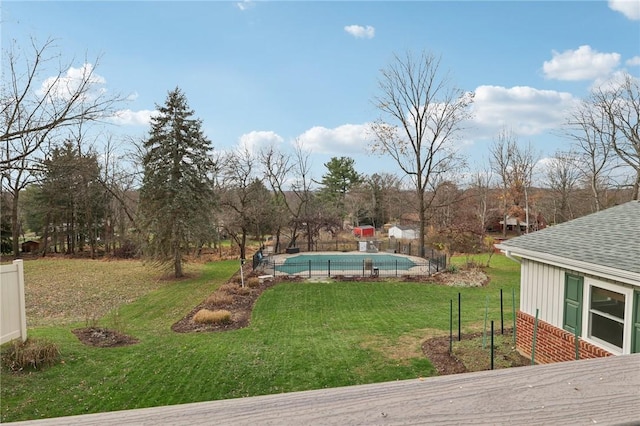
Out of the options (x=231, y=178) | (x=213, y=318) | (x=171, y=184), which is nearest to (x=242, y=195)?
(x=231, y=178)

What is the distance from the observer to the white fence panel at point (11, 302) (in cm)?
500

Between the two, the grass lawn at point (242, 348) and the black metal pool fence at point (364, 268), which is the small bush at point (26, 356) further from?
the black metal pool fence at point (364, 268)

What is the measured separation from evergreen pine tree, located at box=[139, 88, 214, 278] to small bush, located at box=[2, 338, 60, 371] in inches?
416

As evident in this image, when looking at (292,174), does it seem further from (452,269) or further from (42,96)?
(42,96)

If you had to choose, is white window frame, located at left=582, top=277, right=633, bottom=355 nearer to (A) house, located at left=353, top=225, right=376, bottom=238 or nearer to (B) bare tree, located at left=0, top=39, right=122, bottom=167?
(B) bare tree, located at left=0, top=39, right=122, bottom=167

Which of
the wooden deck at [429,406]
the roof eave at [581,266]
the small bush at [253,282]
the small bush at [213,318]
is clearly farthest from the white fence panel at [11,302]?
the small bush at [253,282]

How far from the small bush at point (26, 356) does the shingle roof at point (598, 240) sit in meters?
8.80

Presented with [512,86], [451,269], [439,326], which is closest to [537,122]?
[512,86]

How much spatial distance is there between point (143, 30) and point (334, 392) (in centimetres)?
658

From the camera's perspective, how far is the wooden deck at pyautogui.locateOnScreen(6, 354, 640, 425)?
2.61 ft

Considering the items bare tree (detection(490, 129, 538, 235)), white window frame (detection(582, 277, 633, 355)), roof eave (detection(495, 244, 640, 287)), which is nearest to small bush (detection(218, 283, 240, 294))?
roof eave (detection(495, 244, 640, 287))

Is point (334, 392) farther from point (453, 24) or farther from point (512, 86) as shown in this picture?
point (512, 86)

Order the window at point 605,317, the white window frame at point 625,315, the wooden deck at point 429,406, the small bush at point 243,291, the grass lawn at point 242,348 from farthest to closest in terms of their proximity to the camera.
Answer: the small bush at point 243,291 → the window at point 605,317 → the grass lawn at point 242,348 → the white window frame at point 625,315 → the wooden deck at point 429,406

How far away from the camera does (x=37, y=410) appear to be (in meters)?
4.89
